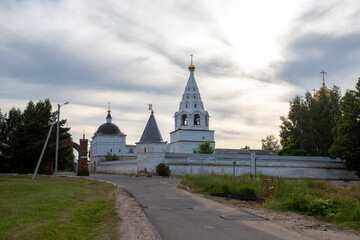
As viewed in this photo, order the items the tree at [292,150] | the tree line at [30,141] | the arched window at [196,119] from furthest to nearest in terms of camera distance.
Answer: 1. the arched window at [196,119]
2. the tree at [292,150]
3. the tree line at [30,141]

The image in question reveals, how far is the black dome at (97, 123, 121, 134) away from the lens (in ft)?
250

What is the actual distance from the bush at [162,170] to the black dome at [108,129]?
127 feet

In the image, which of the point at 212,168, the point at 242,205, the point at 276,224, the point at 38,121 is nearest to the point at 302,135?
the point at 212,168

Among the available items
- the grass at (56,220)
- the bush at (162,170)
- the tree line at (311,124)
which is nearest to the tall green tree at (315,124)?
the tree line at (311,124)

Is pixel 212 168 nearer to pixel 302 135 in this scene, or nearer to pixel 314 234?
pixel 302 135

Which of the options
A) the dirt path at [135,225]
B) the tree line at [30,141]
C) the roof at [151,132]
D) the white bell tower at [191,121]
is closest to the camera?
the dirt path at [135,225]

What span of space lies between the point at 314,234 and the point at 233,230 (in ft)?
6.32

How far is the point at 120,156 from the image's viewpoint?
75.9m

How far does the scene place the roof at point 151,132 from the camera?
42.3 metres

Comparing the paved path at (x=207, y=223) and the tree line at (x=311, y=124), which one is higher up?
the tree line at (x=311, y=124)

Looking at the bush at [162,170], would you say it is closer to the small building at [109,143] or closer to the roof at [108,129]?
the small building at [109,143]

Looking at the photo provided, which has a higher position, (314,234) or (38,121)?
(38,121)

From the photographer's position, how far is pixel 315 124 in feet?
158

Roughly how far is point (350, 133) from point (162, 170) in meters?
19.8
